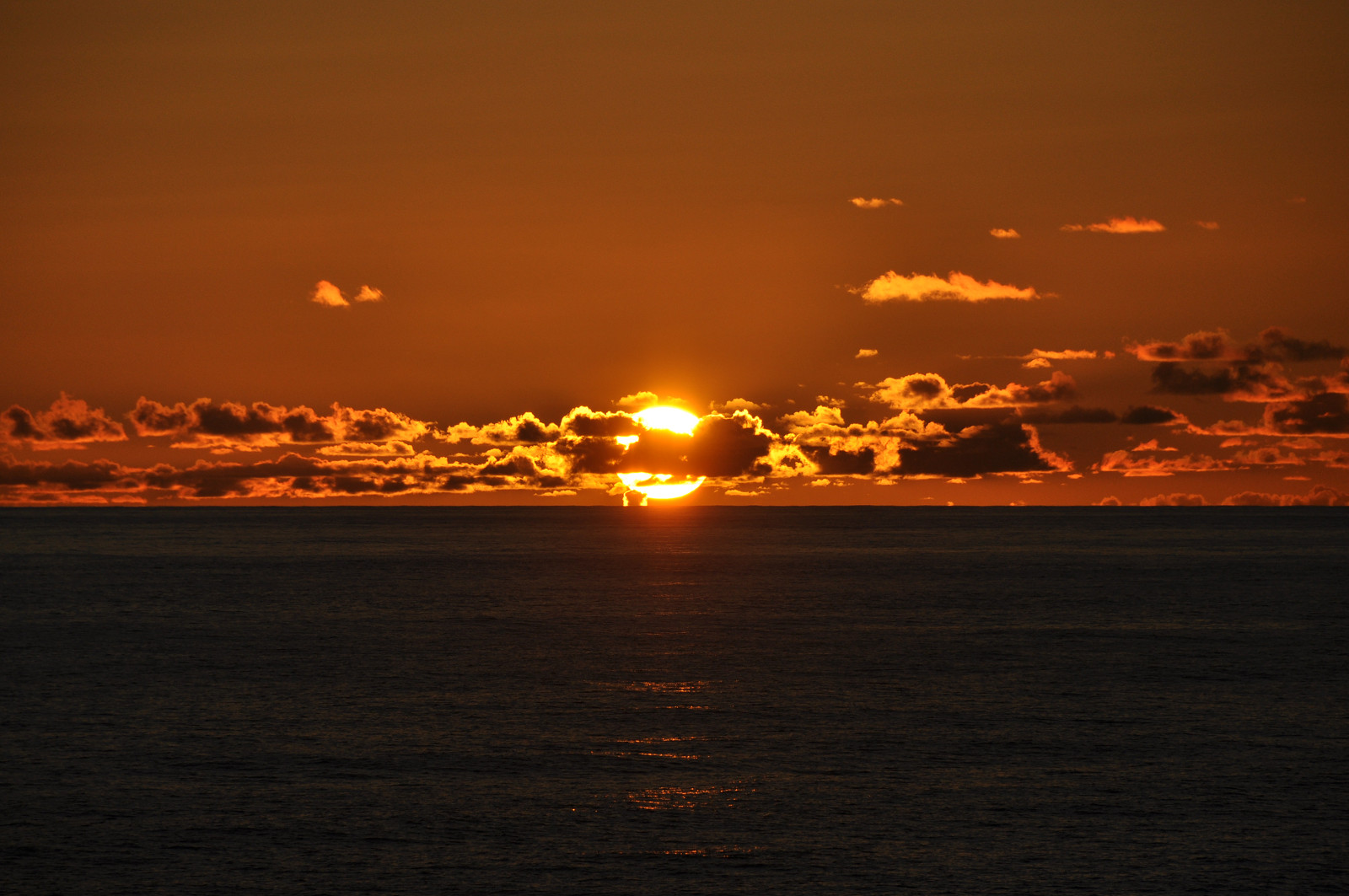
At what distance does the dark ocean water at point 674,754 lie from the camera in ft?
91.5

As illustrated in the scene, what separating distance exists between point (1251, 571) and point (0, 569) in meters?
152

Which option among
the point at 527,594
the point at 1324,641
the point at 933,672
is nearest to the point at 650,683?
the point at 933,672

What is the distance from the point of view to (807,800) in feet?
108

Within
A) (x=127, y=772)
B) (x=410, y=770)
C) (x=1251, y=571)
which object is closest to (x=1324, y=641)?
(x=410, y=770)

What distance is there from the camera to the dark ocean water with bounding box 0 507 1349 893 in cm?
2788

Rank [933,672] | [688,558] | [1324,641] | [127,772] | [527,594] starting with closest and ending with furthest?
[127,772]
[933,672]
[1324,641]
[527,594]
[688,558]

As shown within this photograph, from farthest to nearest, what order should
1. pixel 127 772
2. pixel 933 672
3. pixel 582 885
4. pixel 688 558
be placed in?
pixel 688 558, pixel 933 672, pixel 127 772, pixel 582 885

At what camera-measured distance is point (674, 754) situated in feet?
127

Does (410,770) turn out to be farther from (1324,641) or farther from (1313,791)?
(1324,641)

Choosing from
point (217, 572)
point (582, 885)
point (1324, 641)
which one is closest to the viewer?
point (582, 885)

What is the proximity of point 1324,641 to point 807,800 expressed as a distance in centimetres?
5202

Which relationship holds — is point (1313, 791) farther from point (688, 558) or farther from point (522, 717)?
point (688, 558)

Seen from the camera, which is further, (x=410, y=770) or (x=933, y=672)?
(x=933, y=672)

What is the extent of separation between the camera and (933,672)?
5762 centimetres
